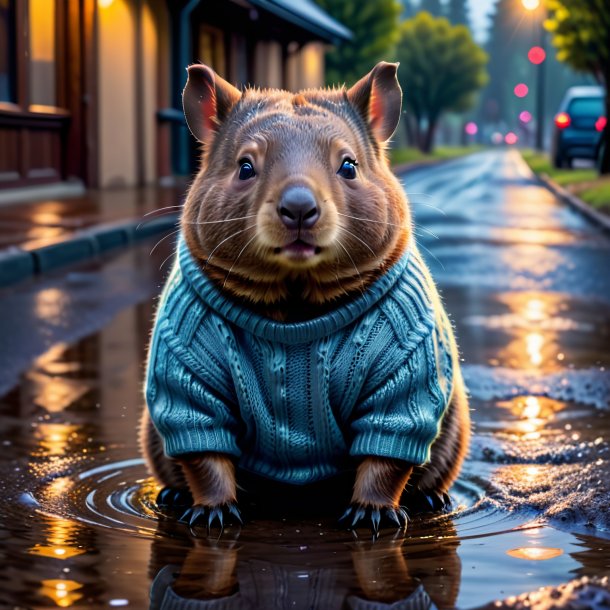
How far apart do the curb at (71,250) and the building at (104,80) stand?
4.30m

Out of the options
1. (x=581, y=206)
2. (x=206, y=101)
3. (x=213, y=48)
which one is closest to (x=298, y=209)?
(x=206, y=101)

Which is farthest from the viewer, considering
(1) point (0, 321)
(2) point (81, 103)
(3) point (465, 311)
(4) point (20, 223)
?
(2) point (81, 103)

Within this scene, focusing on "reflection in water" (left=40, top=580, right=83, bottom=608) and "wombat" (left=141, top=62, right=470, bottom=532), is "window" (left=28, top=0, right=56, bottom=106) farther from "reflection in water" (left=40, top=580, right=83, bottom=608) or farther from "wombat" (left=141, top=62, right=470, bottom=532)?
"reflection in water" (left=40, top=580, right=83, bottom=608)

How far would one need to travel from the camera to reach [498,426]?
5.35 m

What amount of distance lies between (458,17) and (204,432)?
510 ft

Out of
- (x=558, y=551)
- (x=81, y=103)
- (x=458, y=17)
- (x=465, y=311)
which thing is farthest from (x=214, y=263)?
(x=458, y=17)

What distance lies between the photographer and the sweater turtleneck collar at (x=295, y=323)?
3441 millimetres

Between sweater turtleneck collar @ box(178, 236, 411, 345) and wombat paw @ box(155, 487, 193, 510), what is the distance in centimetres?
61

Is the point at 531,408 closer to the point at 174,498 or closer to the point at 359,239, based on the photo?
the point at 174,498

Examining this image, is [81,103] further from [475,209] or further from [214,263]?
[214,263]

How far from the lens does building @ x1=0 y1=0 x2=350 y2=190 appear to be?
18.0 metres

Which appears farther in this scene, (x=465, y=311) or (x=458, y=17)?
(x=458, y=17)

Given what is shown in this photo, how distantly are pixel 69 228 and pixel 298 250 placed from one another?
9.84 meters

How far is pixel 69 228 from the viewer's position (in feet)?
41.9
